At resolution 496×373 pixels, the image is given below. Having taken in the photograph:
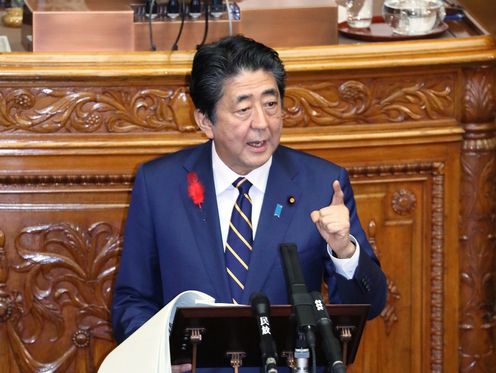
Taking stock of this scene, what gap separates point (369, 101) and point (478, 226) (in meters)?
0.60

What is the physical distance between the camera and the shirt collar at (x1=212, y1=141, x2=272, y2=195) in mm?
3168

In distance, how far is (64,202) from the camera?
164 inches

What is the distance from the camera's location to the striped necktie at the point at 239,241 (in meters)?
3.11

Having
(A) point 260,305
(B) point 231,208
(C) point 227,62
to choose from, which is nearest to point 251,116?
(C) point 227,62

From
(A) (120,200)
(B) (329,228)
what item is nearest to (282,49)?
(A) (120,200)

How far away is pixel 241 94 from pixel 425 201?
57.4 inches

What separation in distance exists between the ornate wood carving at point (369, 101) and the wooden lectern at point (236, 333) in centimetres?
154

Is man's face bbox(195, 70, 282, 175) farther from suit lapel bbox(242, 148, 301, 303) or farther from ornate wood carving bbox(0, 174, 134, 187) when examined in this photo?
ornate wood carving bbox(0, 174, 134, 187)

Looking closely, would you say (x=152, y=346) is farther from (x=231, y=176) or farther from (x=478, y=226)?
(x=478, y=226)

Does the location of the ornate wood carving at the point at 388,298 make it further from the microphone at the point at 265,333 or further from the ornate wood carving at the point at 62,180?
the microphone at the point at 265,333

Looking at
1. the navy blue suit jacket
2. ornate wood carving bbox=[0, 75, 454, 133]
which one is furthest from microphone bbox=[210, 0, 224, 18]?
the navy blue suit jacket

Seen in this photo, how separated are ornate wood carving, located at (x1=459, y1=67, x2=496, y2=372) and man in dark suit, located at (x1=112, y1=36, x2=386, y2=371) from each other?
4.03 ft

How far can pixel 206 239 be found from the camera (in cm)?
314

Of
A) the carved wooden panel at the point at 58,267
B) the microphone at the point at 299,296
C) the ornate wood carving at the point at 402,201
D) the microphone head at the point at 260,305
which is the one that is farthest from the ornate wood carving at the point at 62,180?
the microphone head at the point at 260,305
